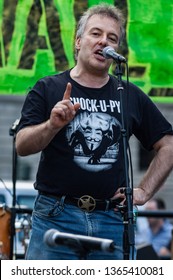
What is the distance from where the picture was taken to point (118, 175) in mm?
4723

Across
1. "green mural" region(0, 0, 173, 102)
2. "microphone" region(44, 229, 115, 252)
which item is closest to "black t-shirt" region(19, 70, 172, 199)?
"microphone" region(44, 229, 115, 252)

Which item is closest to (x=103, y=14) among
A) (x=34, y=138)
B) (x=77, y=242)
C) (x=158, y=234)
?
(x=34, y=138)

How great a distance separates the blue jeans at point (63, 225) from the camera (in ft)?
15.0

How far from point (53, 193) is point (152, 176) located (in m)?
0.70

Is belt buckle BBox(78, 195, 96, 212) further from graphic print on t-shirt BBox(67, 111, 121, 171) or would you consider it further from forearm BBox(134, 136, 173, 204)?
forearm BBox(134, 136, 173, 204)

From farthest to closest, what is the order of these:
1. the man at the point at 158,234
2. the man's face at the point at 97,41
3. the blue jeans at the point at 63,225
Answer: the man at the point at 158,234 → the man's face at the point at 97,41 → the blue jeans at the point at 63,225

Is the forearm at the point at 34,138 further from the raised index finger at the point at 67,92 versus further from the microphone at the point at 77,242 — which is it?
the microphone at the point at 77,242

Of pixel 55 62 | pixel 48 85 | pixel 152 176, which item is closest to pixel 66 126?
pixel 48 85

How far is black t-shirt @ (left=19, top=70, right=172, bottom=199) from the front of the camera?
4613 mm

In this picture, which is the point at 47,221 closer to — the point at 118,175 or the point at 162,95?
the point at 118,175

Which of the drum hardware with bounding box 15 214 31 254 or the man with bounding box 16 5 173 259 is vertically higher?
the man with bounding box 16 5 173 259

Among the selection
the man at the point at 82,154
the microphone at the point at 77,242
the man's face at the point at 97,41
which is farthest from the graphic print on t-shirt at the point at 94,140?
the microphone at the point at 77,242

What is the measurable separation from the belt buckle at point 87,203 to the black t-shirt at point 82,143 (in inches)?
0.9

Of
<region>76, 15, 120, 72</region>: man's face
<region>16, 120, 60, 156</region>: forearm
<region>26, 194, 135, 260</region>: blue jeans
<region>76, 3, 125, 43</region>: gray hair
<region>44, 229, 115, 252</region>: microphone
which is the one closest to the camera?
<region>44, 229, 115, 252</region>: microphone
